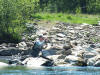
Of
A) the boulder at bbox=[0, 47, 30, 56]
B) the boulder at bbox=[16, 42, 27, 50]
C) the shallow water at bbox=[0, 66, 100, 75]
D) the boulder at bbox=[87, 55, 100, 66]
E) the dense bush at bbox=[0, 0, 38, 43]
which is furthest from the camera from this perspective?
the dense bush at bbox=[0, 0, 38, 43]

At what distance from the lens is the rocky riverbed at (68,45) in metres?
38.3

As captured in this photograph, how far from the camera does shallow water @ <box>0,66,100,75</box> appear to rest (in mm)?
33250

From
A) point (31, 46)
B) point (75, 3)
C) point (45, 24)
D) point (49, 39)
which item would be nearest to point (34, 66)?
point (31, 46)

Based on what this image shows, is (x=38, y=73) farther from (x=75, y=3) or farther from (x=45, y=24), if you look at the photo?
(x=75, y=3)

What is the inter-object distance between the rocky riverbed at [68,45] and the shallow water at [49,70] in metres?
1.91

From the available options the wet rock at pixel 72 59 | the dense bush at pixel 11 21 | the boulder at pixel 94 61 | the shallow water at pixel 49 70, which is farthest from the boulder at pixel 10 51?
the boulder at pixel 94 61

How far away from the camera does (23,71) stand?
34000mm

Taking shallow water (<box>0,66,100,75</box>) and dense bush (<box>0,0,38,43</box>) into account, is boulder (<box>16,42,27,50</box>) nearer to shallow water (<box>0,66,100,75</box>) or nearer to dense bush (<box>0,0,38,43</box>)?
dense bush (<box>0,0,38,43</box>)

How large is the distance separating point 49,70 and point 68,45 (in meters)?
8.63

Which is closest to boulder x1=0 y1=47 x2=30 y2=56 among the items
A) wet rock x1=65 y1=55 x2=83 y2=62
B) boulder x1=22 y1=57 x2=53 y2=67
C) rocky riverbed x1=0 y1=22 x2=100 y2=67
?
rocky riverbed x1=0 y1=22 x2=100 y2=67

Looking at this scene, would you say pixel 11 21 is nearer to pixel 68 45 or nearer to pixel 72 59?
pixel 68 45

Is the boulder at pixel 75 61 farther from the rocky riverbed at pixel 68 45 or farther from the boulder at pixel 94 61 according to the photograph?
the boulder at pixel 94 61

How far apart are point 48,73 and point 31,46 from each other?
13.9 meters

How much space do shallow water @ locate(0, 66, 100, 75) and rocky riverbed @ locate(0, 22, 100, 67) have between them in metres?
1.91
